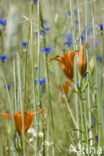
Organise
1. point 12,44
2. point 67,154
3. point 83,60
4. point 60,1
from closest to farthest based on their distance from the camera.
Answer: point 12,44 < point 83,60 < point 67,154 < point 60,1

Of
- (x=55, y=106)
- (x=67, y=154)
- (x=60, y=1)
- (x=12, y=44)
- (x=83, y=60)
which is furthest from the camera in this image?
(x=60, y=1)

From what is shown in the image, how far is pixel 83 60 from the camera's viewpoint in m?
0.58

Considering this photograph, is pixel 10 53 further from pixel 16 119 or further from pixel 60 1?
pixel 60 1

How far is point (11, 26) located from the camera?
0.32 m

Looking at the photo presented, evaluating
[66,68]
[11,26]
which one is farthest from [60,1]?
[11,26]

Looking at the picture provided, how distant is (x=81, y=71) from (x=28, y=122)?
0.18m

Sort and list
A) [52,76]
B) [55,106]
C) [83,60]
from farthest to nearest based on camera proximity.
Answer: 1. [55,106]
2. [52,76]
3. [83,60]

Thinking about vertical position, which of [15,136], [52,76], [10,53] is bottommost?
[15,136]

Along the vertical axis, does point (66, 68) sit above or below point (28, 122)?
above

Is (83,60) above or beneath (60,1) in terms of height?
beneath

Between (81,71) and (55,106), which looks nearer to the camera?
(81,71)

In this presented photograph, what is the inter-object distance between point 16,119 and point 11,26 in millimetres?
312

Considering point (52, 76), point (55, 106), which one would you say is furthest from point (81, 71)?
point (55, 106)

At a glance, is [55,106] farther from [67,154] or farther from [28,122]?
[28,122]
